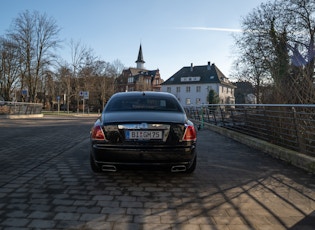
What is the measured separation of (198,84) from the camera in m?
79.0

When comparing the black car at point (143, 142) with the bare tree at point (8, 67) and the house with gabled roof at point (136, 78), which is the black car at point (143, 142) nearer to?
the bare tree at point (8, 67)

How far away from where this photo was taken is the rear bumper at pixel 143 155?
13.9 feet

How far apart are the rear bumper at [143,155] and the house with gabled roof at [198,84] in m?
72.4

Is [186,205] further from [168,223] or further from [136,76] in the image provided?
[136,76]

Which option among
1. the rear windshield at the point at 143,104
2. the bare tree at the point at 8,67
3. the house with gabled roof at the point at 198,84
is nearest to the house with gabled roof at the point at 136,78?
the house with gabled roof at the point at 198,84

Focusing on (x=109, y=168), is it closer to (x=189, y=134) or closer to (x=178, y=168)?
(x=178, y=168)

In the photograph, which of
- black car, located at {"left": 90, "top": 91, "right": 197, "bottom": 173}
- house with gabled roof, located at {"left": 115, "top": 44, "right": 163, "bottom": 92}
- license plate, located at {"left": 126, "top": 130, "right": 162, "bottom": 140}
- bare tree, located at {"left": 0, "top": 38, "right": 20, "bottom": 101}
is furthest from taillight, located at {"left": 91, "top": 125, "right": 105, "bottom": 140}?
house with gabled roof, located at {"left": 115, "top": 44, "right": 163, "bottom": 92}

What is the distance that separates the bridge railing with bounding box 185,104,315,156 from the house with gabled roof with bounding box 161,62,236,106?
6497 centimetres

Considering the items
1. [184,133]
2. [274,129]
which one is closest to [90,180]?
[184,133]

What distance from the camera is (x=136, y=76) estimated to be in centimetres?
9606

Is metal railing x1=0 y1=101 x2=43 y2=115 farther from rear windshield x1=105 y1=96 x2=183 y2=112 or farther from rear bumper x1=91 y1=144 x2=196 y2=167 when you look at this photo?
rear bumper x1=91 y1=144 x2=196 y2=167

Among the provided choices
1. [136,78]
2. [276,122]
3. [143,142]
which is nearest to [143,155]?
[143,142]

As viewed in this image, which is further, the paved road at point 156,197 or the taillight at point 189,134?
the taillight at point 189,134

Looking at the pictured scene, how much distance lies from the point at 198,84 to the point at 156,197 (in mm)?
76477
